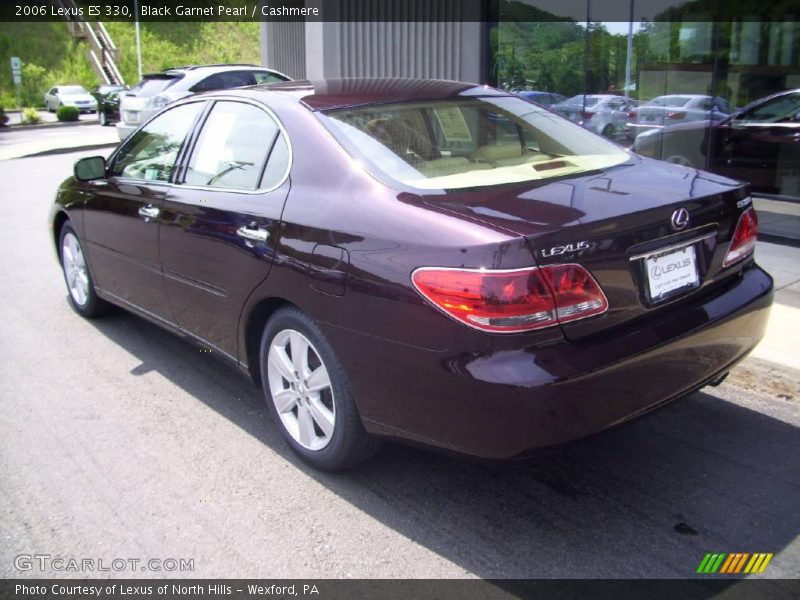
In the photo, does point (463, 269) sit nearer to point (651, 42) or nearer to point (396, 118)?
point (396, 118)

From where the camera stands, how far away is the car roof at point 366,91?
12.1ft

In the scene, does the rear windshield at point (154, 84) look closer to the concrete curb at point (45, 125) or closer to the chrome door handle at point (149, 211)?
the chrome door handle at point (149, 211)

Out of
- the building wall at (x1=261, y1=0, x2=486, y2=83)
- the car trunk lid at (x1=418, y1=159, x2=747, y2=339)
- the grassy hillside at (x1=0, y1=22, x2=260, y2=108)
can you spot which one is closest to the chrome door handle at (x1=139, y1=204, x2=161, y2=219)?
the car trunk lid at (x1=418, y1=159, x2=747, y2=339)

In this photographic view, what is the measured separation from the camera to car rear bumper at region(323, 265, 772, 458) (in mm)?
2564

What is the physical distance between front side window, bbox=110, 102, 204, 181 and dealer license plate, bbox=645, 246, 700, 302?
8.57 ft

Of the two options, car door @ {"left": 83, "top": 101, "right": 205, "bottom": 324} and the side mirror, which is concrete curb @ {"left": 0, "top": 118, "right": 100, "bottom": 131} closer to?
the side mirror

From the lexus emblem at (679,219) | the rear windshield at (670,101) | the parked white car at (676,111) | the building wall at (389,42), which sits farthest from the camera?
the building wall at (389,42)

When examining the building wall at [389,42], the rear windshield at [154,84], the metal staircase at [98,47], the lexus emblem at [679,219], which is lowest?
the lexus emblem at [679,219]

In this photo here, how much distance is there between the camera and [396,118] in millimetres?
3598

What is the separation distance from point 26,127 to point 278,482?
32.0 m

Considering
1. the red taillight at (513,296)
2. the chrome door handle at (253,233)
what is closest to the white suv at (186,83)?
the chrome door handle at (253,233)

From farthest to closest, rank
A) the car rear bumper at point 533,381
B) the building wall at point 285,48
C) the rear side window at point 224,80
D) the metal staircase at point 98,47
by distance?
the metal staircase at point 98,47 < the building wall at point 285,48 < the rear side window at point 224,80 < the car rear bumper at point 533,381

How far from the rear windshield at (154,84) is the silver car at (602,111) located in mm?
7851

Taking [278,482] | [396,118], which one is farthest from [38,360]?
[396,118]
